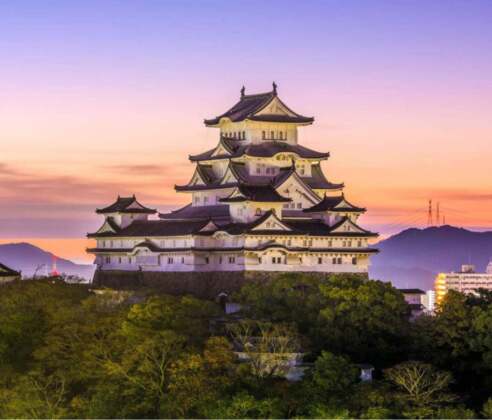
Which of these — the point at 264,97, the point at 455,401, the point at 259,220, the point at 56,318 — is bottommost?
the point at 455,401

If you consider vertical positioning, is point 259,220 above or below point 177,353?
above

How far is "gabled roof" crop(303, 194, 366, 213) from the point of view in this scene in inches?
2721

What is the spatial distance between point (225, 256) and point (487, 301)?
15.9 m

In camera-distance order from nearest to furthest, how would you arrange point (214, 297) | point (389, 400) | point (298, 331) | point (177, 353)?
point (389, 400), point (177, 353), point (298, 331), point (214, 297)

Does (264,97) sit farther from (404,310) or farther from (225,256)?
(404,310)

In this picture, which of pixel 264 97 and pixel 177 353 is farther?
pixel 264 97

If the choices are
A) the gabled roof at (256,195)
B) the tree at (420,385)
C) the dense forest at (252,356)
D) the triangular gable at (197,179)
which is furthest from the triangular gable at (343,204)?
the tree at (420,385)

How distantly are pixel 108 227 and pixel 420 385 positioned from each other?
2867cm

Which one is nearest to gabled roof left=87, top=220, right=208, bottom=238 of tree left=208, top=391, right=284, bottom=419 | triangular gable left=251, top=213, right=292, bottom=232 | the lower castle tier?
the lower castle tier

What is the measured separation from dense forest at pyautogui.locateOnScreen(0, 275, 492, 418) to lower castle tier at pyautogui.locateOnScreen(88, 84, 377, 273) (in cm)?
698

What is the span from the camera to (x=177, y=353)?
5106 centimetres

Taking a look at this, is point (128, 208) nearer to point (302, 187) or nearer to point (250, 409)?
point (302, 187)

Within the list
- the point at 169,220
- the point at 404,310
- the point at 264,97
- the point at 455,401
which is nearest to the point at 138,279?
the point at 169,220

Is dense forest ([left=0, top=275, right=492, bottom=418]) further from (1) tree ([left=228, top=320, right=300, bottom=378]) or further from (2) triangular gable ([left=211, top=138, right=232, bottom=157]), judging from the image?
(2) triangular gable ([left=211, top=138, right=232, bottom=157])
